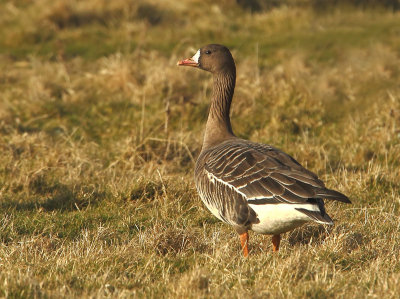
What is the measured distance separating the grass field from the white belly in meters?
Answer: 0.22

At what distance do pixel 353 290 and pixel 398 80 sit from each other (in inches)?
278

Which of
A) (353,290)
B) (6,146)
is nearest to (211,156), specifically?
(353,290)

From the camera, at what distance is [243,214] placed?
16.0 feet

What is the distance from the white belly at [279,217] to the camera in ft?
14.8

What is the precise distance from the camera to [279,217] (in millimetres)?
4621

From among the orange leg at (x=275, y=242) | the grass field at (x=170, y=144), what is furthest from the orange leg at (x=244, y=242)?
the orange leg at (x=275, y=242)

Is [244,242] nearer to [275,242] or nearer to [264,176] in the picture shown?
[275,242]

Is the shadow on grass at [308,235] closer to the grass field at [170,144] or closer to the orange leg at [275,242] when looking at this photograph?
the grass field at [170,144]

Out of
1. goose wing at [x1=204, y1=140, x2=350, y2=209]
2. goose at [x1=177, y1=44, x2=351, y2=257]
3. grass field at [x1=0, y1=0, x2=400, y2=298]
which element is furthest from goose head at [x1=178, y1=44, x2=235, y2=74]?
grass field at [x1=0, y1=0, x2=400, y2=298]

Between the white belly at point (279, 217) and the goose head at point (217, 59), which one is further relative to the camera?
the goose head at point (217, 59)

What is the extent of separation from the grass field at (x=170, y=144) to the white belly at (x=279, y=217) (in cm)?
22

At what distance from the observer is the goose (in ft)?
14.8

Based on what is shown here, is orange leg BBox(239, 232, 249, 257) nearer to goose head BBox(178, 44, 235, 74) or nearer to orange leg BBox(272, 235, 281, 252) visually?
orange leg BBox(272, 235, 281, 252)

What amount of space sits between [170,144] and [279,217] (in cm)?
340
